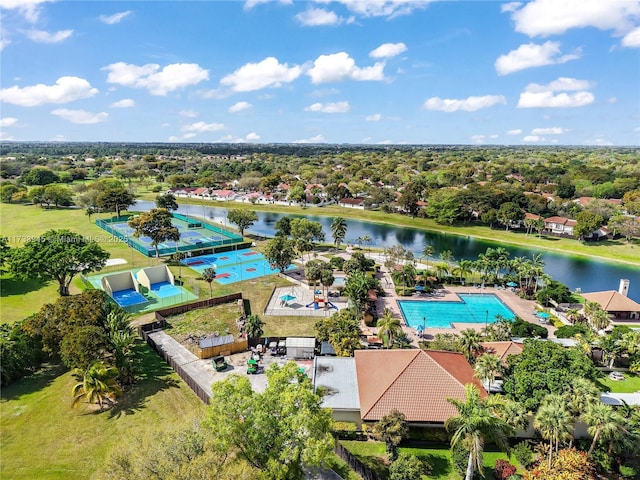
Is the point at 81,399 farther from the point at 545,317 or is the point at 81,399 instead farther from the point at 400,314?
the point at 545,317

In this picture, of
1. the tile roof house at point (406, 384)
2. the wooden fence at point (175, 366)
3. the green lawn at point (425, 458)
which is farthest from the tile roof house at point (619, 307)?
the wooden fence at point (175, 366)

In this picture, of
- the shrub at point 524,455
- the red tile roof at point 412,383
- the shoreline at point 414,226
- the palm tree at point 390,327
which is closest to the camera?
the shrub at point 524,455

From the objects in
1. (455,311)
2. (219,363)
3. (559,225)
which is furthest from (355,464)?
(559,225)

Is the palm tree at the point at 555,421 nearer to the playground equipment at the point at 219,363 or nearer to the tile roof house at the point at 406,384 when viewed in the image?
the tile roof house at the point at 406,384

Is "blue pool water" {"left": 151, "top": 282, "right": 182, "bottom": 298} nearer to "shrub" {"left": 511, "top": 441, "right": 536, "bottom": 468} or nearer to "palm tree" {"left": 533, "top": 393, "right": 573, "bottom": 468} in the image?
"shrub" {"left": 511, "top": 441, "right": 536, "bottom": 468}

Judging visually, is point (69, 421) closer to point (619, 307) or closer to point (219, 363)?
point (219, 363)

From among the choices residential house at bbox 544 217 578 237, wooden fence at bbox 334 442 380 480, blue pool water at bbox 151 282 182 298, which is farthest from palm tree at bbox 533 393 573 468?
residential house at bbox 544 217 578 237

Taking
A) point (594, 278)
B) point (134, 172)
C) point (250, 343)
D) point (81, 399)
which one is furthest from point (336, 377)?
point (134, 172)
